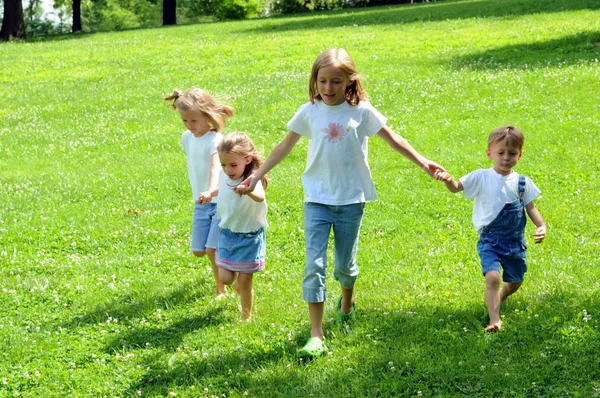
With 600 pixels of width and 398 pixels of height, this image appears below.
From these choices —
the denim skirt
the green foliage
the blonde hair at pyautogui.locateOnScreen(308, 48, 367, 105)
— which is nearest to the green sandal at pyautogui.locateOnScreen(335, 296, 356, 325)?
the denim skirt

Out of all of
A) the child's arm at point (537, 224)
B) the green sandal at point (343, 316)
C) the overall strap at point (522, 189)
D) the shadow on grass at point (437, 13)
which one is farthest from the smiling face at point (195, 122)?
the shadow on grass at point (437, 13)

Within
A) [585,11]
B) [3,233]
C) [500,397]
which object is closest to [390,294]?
[500,397]

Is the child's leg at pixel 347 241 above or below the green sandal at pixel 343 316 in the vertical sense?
above

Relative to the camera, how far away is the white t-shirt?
20.9 ft

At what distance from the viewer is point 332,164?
220 inches

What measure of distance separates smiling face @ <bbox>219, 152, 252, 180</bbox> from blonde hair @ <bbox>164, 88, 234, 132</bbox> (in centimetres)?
70

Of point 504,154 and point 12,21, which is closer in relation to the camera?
point 504,154

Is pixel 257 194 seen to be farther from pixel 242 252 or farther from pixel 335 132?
pixel 335 132

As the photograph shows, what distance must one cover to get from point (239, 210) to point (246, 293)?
746mm

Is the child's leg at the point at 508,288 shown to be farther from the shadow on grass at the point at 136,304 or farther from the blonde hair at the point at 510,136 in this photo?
the shadow on grass at the point at 136,304

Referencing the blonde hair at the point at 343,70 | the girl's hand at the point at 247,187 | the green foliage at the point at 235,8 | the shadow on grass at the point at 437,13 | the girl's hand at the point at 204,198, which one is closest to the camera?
the blonde hair at the point at 343,70

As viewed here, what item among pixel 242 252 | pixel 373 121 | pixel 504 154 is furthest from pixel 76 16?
pixel 504 154

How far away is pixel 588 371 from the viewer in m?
5.07

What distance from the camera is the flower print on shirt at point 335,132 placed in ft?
18.3
